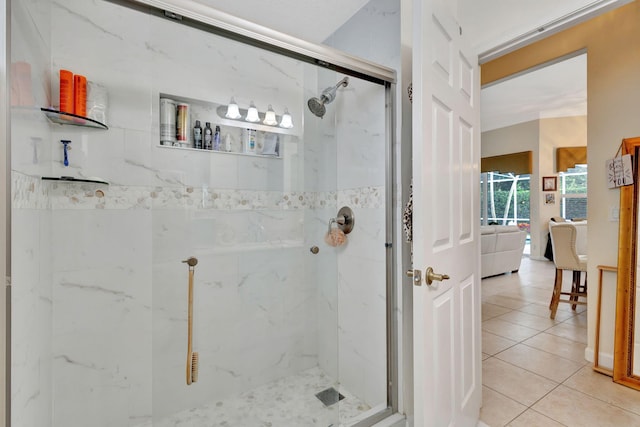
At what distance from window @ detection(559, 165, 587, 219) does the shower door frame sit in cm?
717

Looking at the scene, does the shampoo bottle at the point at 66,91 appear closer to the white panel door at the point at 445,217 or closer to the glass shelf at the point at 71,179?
the glass shelf at the point at 71,179

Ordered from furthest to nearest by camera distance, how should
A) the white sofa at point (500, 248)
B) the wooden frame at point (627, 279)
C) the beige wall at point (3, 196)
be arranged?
the white sofa at point (500, 248) < the wooden frame at point (627, 279) < the beige wall at point (3, 196)

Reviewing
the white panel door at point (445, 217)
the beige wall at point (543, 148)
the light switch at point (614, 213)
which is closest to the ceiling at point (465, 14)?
the white panel door at point (445, 217)

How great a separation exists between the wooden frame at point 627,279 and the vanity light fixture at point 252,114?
249cm

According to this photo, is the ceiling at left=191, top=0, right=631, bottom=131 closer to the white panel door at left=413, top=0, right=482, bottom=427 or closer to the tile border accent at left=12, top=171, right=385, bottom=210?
the white panel door at left=413, top=0, right=482, bottom=427

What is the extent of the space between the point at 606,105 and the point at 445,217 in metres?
2.04

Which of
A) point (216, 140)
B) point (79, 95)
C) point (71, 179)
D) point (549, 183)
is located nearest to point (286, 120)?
point (216, 140)

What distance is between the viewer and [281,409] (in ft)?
5.93

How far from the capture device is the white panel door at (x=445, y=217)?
1.06 m

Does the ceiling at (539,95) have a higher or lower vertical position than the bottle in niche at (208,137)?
higher

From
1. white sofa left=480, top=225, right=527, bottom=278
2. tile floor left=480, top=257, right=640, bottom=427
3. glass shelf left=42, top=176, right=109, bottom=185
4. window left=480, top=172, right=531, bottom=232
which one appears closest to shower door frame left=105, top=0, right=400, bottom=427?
tile floor left=480, top=257, right=640, bottom=427

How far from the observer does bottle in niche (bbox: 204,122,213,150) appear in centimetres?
180

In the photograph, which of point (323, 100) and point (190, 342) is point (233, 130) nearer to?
point (323, 100)

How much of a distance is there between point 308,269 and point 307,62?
4.08ft
